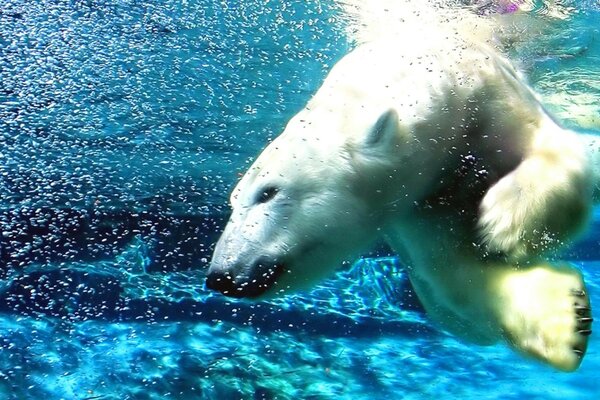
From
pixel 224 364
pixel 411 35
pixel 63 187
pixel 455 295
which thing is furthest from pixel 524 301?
pixel 63 187

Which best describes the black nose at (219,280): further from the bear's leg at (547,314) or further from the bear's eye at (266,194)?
the bear's leg at (547,314)

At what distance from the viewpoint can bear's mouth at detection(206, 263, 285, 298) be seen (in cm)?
131

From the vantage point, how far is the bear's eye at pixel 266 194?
1408 mm

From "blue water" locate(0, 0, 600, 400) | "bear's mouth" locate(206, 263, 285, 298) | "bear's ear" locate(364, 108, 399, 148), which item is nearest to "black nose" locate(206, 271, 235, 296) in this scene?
"bear's mouth" locate(206, 263, 285, 298)

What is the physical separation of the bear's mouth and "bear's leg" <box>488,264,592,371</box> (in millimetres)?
501

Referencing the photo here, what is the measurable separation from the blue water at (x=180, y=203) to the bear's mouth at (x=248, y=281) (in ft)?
3.40

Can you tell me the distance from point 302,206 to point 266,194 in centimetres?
8

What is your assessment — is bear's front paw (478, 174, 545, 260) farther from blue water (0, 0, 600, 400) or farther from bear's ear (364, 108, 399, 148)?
blue water (0, 0, 600, 400)

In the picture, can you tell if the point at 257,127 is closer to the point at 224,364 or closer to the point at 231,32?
the point at 231,32

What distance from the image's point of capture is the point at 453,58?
1.61 metres

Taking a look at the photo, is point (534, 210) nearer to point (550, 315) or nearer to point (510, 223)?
point (510, 223)

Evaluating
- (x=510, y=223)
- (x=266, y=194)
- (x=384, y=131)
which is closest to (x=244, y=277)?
(x=266, y=194)

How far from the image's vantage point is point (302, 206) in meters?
1.41

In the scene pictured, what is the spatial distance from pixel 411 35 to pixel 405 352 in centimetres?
148
